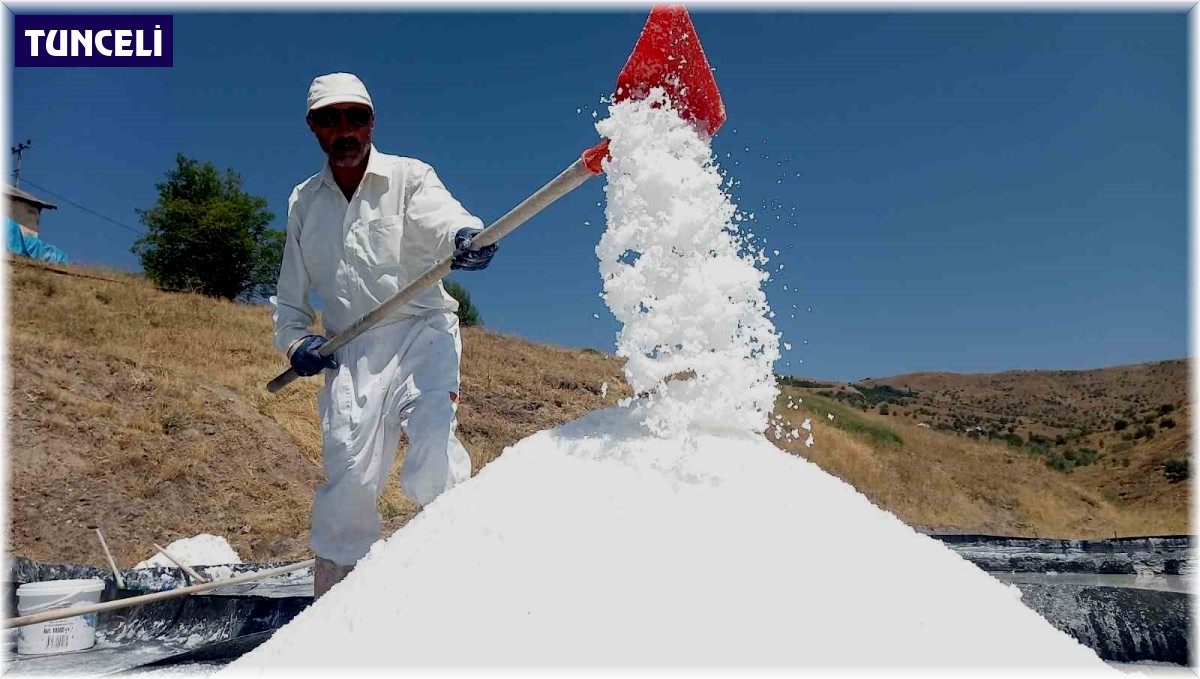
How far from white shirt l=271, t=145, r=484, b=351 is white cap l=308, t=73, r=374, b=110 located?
18 cm

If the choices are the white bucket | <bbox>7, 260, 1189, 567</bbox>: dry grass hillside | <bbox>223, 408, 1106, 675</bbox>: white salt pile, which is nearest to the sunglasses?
<bbox>223, 408, 1106, 675</bbox>: white salt pile

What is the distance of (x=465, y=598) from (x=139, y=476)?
19.1 ft

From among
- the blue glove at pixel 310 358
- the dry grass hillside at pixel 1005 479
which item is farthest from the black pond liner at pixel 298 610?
the dry grass hillside at pixel 1005 479

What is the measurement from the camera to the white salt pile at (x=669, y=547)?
3.25ft

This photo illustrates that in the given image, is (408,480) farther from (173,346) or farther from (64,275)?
(64,275)

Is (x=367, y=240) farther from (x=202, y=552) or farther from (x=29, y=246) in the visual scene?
(x=29, y=246)

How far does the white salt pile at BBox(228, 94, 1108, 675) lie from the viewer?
991mm

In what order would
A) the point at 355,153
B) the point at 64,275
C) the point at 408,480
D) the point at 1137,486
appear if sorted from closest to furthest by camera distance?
the point at 408,480
the point at 355,153
the point at 64,275
the point at 1137,486

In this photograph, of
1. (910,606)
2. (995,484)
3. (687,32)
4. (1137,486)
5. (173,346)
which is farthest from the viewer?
(1137,486)

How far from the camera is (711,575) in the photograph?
1060 mm

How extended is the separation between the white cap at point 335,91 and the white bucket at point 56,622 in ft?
5.03

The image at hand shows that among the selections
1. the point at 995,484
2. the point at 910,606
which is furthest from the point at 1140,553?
the point at 995,484

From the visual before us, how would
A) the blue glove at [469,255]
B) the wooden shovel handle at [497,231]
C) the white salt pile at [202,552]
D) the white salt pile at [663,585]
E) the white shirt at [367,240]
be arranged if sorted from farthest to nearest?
1. the white salt pile at [202,552]
2. the white shirt at [367,240]
3. the blue glove at [469,255]
4. the wooden shovel handle at [497,231]
5. the white salt pile at [663,585]

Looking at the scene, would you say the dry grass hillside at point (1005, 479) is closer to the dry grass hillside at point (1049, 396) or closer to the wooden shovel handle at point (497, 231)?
the dry grass hillside at point (1049, 396)
